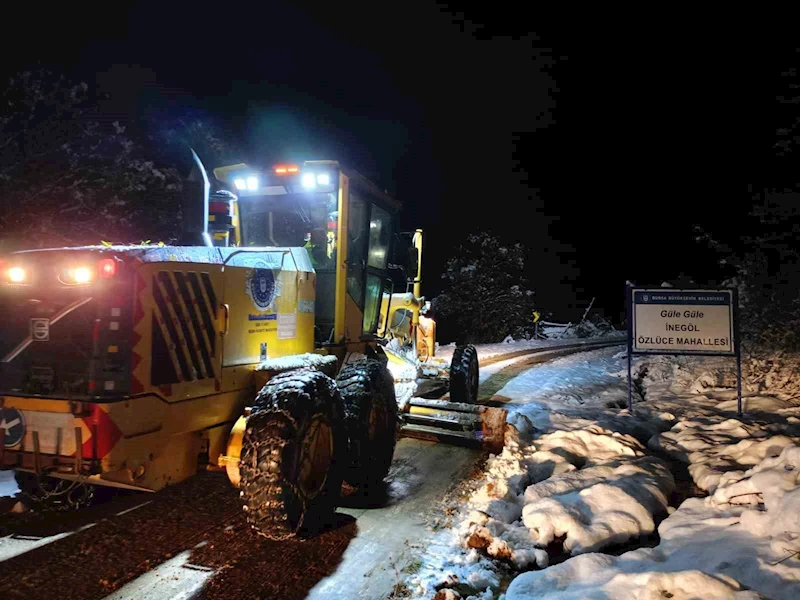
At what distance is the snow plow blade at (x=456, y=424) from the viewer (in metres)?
6.94

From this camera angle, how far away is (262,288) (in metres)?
5.05

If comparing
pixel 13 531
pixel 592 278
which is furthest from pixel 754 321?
pixel 592 278

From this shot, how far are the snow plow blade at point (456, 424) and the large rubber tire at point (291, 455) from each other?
108 inches

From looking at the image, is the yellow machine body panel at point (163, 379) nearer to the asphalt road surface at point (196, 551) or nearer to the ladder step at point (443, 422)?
the asphalt road surface at point (196, 551)

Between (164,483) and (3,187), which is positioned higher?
(3,187)

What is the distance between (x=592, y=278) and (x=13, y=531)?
51867 millimetres

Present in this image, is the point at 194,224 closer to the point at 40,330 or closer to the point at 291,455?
the point at 40,330

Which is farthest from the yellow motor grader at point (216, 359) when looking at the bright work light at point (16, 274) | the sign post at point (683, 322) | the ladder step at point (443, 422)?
the sign post at point (683, 322)

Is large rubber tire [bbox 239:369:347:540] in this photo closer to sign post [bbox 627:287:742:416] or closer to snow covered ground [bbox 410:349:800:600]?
snow covered ground [bbox 410:349:800:600]

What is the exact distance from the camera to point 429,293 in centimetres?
3094

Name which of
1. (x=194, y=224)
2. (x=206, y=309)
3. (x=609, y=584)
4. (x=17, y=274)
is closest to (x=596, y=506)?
(x=609, y=584)

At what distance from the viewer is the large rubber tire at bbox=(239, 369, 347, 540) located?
400 cm

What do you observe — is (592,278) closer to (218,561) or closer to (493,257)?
(493,257)

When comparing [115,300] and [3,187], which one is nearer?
[115,300]
